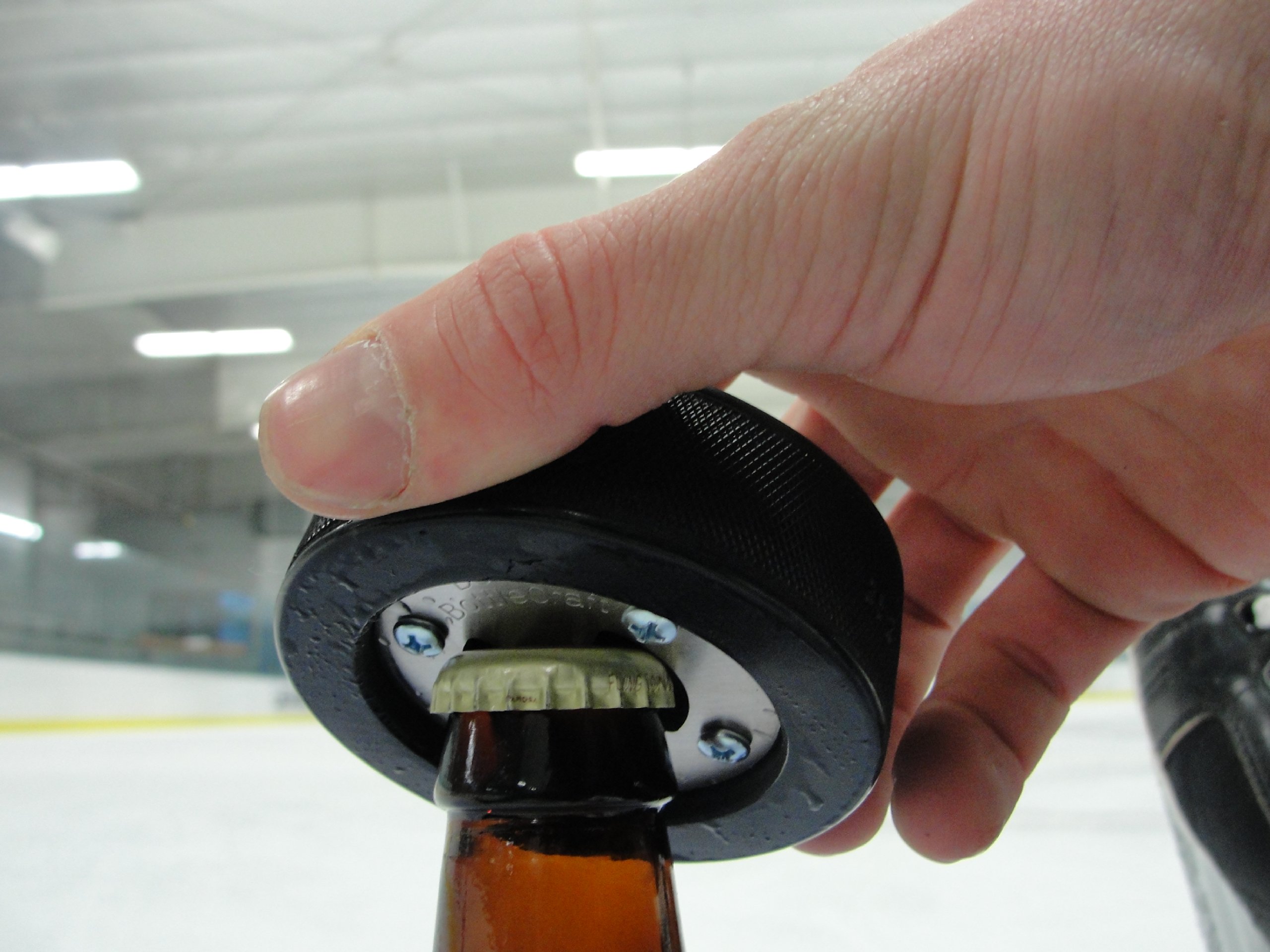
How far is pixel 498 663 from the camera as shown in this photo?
27cm

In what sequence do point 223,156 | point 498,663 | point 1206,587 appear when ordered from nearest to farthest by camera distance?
point 498,663, point 1206,587, point 223,156

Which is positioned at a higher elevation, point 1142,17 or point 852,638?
point 1142,17

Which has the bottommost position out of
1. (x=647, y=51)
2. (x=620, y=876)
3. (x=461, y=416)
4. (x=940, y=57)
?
(x=620, y=876)

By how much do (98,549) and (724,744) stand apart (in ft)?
19.1

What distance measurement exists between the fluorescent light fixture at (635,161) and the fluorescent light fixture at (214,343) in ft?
9.01

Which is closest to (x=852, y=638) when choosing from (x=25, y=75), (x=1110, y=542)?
(x=1110, y=542)

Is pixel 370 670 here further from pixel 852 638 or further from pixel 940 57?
pixel 940 57

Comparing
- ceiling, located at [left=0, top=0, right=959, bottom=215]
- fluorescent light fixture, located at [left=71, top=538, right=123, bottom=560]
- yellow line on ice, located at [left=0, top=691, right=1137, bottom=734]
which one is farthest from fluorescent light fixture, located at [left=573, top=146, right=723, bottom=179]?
fluorescent light fixture, located at [left=71, top=538, right=123, bottom=560]

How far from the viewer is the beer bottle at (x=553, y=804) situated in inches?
10.2

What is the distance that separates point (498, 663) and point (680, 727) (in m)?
0.09

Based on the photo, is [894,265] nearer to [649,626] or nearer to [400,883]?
[649,626]

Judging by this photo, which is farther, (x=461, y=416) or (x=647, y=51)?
(x=647, y=51)

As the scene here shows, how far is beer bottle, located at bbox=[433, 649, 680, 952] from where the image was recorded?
258 millimetres

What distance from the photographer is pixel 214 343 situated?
670 cm
